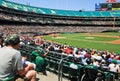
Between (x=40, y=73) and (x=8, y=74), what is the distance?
7090 mm

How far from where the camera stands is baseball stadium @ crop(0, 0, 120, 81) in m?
11.2

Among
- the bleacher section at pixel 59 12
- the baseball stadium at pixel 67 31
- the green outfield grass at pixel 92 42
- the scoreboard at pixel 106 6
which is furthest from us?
the scoreboard at pixel 106 6

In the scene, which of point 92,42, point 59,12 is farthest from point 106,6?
point 92,42

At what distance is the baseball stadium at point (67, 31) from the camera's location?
36.9 ft

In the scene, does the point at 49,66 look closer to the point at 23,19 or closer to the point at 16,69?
the point at 16,69

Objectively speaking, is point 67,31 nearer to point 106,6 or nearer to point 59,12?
point 59,12

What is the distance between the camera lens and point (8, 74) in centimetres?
540

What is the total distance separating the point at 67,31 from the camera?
10338 centimetres

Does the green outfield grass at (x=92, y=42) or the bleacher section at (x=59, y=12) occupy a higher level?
the bleacher section at (x=59, y=12)

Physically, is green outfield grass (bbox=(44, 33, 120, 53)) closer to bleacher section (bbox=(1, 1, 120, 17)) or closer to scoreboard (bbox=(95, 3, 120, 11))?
bleacher section (bbox=(1, 1, 120, 17))

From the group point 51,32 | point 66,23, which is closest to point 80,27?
point 66,23

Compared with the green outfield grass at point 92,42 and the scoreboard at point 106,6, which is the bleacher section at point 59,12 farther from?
the green outfield grass at point 92,42

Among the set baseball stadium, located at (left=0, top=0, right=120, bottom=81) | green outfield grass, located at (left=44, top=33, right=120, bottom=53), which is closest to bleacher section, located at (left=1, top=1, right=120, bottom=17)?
baseball stadium, located at (left=0, top=0, right=120, bottom=81)

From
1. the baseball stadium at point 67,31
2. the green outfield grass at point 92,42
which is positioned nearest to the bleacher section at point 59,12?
the baseball stadium at point 67,31
